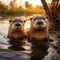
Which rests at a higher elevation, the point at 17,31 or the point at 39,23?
the point at 39,23

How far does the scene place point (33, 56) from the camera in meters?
5.52

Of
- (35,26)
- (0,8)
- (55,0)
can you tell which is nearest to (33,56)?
(35,26)

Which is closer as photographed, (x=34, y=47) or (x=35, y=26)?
(x=34, y=47)

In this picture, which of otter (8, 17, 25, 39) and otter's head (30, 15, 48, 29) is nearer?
otter's head (30, 15, 48, 29)

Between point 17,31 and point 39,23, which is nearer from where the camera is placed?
point 39,23

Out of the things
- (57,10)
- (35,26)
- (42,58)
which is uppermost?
(57,10)

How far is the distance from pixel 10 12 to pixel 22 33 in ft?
46.8

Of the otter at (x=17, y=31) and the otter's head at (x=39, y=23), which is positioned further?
the otter at (x=17, y=31)

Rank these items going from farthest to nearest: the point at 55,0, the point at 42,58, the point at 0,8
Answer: the point at 0,8, the point at 55,0, the point at 42,58

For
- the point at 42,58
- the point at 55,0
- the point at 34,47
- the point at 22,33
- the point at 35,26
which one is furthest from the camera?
the point at 55,0

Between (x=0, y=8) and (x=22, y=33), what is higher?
(x=0, y=8)

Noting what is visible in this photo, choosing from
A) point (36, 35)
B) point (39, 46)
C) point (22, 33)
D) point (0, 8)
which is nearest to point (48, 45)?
point (39, 46)

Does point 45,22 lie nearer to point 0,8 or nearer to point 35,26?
point 35,26

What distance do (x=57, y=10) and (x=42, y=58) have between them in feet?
32.7
